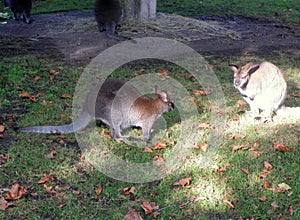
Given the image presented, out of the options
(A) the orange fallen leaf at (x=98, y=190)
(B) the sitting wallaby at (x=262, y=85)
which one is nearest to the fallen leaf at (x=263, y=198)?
(A) the orange fallen leaf at (x=98, y=190)

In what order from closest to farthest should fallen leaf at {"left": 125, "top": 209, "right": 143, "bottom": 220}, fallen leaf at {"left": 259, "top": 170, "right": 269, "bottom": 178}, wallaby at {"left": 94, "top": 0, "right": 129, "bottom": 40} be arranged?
fallen leaf at {"left": 125, "top": 209, "right": 143, "bottom": 220}
fallen leaf at {"left": 259, "top": 170, "right": 269, "bottom": 178}
wallaby at {"left": 94, "top": 0, "right": 129, "bottom": 40}

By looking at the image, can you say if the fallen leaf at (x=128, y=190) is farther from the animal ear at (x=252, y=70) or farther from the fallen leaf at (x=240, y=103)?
the fallen leaf at (x=240, y=103)

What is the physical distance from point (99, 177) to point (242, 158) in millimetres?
1357

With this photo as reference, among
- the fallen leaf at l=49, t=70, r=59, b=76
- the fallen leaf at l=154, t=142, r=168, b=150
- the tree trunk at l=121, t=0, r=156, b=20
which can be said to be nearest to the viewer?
the fallen leaf at l=154, t=142, r=168, b=150

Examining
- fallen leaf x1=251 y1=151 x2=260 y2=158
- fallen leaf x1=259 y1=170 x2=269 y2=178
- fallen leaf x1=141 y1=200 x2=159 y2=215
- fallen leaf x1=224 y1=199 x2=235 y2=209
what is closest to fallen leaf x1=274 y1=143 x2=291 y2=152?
fallen leaf x1=251 y1=151 x2=260 y2=158

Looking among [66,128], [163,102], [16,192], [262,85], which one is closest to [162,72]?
[262,85]

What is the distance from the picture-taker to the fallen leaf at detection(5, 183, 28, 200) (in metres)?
3.33

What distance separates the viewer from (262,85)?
472 cm

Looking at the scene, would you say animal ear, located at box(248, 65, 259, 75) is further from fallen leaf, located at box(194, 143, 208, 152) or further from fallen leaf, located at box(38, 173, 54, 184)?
fallen leaf, located at box(38, 173, 54, 184)

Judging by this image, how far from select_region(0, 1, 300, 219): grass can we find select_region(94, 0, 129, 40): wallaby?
314 centimetres

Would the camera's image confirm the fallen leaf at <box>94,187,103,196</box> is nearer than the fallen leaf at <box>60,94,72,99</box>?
Yes

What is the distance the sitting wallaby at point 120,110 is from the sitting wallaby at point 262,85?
96cm

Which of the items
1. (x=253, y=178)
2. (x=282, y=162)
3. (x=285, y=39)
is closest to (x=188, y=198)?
(x=253, y=178)

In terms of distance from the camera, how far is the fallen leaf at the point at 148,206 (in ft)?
10.7
